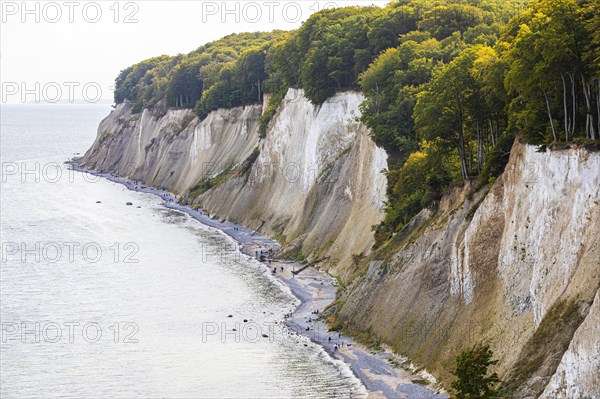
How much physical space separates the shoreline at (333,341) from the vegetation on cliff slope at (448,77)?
752 centimetres

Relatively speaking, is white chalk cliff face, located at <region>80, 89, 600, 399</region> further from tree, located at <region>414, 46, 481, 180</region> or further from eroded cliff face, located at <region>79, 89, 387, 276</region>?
tree, located at <region>414, 46, 481, 180</region>

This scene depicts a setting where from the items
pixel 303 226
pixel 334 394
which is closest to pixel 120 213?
pixel 303 226

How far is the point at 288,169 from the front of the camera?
103 m

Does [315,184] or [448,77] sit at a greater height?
[448,77]

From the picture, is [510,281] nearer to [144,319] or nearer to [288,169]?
[144,319]

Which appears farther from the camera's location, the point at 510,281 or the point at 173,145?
the point at 173,145

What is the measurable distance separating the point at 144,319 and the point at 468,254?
2682 centimetres

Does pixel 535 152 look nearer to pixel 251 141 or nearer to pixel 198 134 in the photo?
pixel 251 141

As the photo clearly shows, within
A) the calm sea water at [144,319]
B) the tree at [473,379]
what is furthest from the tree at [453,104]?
the tree at [473,379]

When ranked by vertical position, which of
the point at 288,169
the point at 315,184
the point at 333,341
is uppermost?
the point at 288,169

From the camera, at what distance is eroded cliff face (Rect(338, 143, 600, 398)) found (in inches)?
1529

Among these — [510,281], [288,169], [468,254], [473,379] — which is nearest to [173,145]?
[288,169]

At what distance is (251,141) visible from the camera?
126188mm

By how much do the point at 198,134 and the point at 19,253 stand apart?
52842 mm
